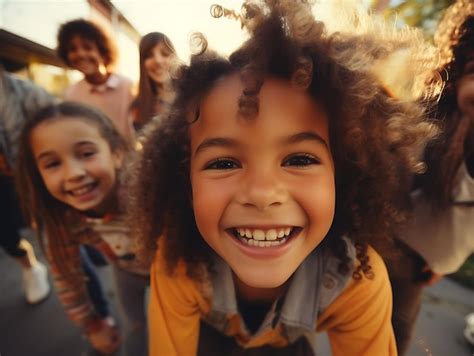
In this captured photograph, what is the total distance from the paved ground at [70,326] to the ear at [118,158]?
0.77 meters

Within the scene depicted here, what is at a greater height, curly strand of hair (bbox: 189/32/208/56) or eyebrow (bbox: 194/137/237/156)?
curly strand of hair (bbox: 189/32/208/56)

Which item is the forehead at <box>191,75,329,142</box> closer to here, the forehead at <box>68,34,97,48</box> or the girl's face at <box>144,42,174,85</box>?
the girl's face at <box>144,42,174,85</box>

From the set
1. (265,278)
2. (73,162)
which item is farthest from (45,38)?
(265,278)

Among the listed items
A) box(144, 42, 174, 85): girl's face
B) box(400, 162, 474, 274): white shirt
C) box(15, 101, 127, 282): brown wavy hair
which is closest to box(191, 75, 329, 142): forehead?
box(400, 162, 474, 274): white shirt

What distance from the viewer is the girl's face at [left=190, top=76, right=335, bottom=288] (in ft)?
1.81

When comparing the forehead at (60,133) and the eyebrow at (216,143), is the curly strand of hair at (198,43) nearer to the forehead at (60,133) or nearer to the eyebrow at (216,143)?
the eyebrow at (216,143)

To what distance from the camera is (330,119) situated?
607 mm

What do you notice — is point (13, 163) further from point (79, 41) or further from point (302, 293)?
point (302, 293)

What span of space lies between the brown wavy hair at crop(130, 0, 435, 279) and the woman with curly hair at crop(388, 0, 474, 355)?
10 cm

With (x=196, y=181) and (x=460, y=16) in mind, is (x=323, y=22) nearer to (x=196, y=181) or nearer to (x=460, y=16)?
(x=196, y=181)

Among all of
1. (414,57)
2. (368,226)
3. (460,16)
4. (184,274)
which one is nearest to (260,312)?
(184,274)

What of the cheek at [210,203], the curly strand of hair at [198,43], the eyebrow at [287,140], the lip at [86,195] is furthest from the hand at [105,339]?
the curly strand of hair at [198,43]

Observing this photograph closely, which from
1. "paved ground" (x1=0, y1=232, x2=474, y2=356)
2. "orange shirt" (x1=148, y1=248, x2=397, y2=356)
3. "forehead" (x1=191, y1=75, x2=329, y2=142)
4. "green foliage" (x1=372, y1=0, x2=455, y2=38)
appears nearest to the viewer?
"forehead" (x1=191, y1=75, x2=329, y2=142)

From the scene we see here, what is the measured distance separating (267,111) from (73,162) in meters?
0.67
